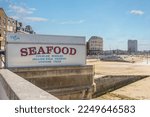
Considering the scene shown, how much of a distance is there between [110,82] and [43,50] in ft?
65.1

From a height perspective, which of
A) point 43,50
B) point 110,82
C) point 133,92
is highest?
point 43,50

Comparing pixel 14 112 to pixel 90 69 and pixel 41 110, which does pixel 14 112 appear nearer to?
pixel 41 110

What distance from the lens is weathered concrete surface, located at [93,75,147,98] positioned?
3639cm

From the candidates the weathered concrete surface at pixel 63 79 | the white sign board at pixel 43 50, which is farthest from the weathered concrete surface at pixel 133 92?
the white sign board at pixel 43 50

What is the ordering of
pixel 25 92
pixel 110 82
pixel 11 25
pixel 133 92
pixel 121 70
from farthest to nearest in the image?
pixel 11 25 → pixel 121 70 → pixel 110 82 → pixel 133 92 → pixel 25 92

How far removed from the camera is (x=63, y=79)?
21.4 metres

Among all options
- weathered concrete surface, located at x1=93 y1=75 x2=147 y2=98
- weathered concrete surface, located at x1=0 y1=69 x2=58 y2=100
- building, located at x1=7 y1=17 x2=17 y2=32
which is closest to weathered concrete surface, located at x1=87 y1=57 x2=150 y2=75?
weathered concrete surface, located at x1=93 y1=75 x2=147 y2=98

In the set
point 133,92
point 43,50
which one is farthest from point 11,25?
point 43,50

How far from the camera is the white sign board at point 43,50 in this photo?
2030 centimetres

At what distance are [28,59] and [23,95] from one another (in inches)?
566

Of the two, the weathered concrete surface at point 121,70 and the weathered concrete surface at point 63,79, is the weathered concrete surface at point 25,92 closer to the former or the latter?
the weathered concrete surface at point 63,79

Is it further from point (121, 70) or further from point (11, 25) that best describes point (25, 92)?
point (11, 25)

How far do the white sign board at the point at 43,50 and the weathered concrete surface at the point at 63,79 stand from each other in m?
0.81

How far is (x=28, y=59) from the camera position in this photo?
21.0 meters
